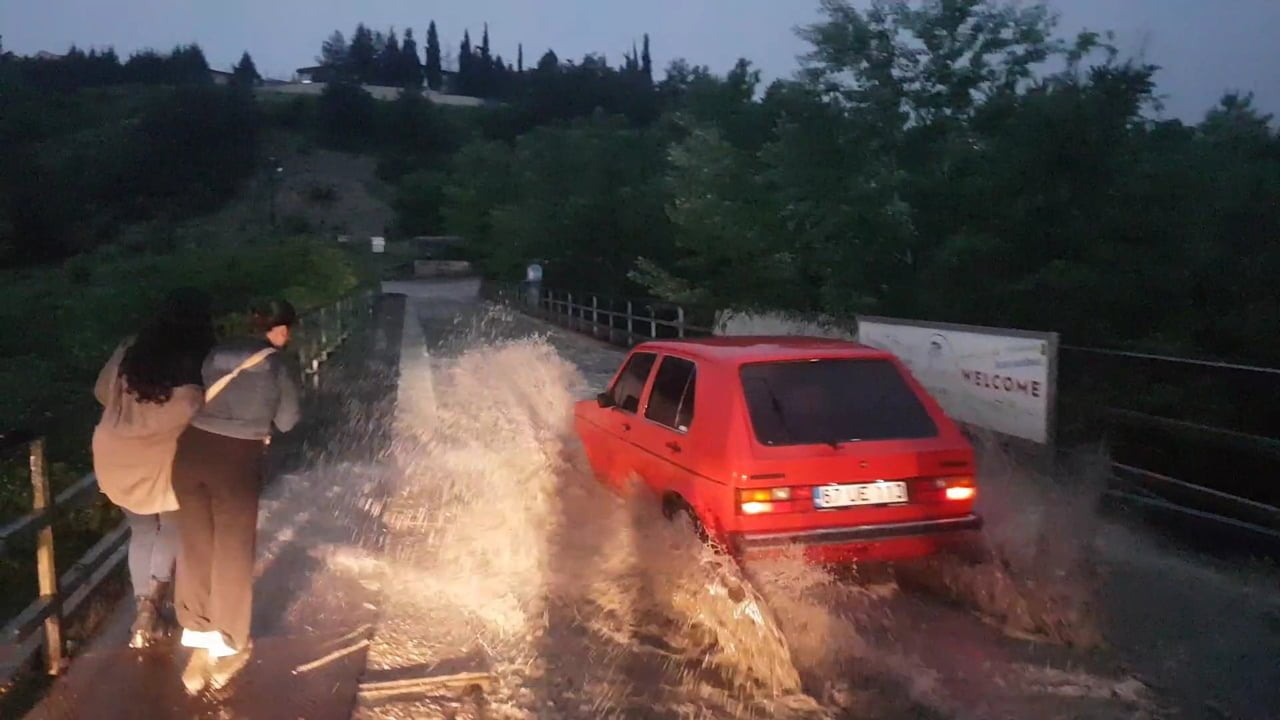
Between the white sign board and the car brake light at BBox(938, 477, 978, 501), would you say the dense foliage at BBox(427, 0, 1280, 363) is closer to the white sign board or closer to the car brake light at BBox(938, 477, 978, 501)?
the white sign board

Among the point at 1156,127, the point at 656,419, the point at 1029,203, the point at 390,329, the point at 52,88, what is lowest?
the point at 390,329

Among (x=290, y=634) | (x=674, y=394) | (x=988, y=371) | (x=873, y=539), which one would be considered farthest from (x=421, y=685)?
(x=988, y=371)

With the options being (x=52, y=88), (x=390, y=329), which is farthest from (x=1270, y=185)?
(x=52, y=88)

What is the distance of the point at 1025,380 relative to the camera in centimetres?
925

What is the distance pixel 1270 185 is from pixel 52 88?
134 m

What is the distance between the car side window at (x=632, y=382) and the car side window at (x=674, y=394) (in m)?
0.27

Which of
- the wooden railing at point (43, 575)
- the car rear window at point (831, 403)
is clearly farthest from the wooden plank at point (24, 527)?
the car rear window at point (831, 403)

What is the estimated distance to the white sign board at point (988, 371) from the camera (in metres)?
9.03

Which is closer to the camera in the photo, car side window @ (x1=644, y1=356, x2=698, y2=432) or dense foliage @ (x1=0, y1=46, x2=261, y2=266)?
car side window @ (x1=644, y1=356, x2=698, y2=432)

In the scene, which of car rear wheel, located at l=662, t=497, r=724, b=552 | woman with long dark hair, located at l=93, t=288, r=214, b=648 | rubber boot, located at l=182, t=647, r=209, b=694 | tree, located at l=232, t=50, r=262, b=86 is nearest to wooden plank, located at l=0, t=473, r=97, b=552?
woman with long dark hair, located at l=93, t=288, r=214, b=648

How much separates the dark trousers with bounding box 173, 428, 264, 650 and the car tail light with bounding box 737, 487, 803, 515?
96.6 inches

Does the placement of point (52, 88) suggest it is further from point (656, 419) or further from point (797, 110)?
point (656, 419)

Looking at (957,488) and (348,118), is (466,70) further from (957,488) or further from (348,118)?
(957,488)

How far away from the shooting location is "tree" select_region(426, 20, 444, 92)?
194125 millimetres
